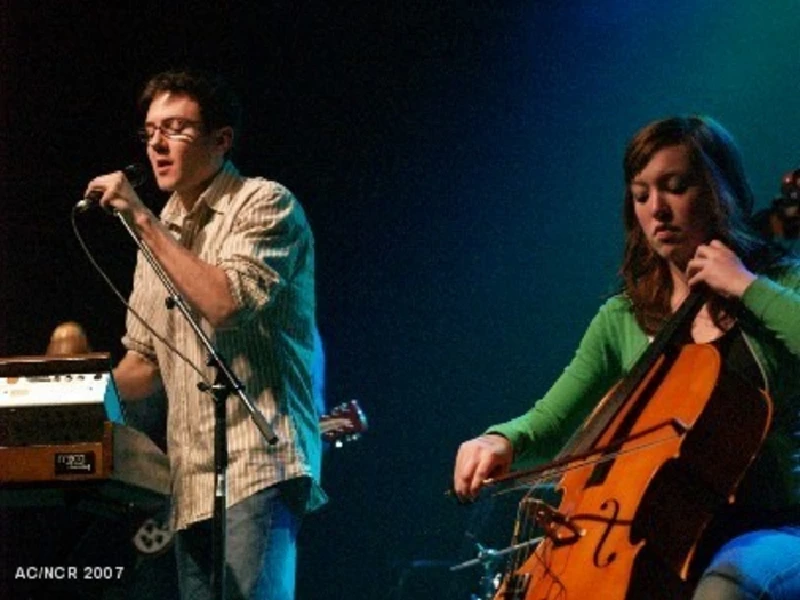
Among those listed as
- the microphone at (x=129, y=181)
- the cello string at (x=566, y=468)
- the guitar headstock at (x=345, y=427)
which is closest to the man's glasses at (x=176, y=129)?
the microphone at (x=129, y=181)

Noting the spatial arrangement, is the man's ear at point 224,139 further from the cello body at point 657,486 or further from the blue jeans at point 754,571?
the blue jeans at point 754,571

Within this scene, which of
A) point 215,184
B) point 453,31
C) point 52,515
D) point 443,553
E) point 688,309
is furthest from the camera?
point 443,553

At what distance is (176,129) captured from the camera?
3.62 meters

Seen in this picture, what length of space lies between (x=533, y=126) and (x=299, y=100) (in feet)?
3.97

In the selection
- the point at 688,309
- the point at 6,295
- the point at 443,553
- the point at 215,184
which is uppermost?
the point at 215,184

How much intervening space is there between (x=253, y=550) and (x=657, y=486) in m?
1.27

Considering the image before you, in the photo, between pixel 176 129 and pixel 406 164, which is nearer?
pixel 176 129

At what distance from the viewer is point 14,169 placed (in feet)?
19.7

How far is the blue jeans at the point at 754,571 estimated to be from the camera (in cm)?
230

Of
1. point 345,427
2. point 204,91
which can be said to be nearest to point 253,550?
point 204,91

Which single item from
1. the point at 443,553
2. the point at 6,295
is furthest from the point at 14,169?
the point at 443,553

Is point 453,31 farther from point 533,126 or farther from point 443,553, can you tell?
point 443,553

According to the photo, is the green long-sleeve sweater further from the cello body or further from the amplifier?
the amplifier

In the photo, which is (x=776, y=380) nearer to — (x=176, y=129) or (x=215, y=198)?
(x=215, y=198)
